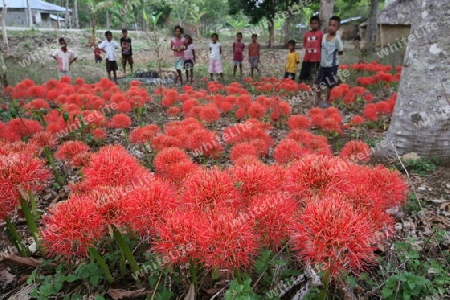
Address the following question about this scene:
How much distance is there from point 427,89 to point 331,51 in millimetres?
4271

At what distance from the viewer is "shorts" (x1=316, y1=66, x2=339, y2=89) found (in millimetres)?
8414

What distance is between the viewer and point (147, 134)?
432cm

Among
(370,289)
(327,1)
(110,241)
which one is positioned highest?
(327,1)

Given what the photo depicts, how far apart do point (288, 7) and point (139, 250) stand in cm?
2203

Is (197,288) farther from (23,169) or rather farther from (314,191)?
(23,169)

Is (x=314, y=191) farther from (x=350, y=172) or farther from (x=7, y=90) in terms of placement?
(x=7, y=90)

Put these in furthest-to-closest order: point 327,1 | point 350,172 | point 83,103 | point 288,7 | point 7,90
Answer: point 288,7 → point 327,1 → point 7,90 → point 83,103 → point 350,172

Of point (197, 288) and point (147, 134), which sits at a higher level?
point (147, 134)

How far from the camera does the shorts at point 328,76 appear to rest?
841cm

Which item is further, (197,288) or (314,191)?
(197,288)

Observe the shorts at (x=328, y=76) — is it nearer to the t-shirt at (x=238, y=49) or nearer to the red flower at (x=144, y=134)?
the red flower at (x=144, y=134)

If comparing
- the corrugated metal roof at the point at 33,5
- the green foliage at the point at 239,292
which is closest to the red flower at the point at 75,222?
the green foliage at the point at 239,292

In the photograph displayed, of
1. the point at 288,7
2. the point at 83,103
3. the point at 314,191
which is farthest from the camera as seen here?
the point at 288,7

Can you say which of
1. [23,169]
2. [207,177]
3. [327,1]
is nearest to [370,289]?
[207,177]
